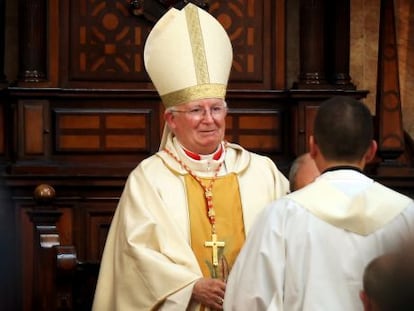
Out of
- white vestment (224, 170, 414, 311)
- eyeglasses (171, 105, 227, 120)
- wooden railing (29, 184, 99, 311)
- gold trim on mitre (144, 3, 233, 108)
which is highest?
gold trim on mitre (144, 3, 233, 108)

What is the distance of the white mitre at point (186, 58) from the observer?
18.8 ft

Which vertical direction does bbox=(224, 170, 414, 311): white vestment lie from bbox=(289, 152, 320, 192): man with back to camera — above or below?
below

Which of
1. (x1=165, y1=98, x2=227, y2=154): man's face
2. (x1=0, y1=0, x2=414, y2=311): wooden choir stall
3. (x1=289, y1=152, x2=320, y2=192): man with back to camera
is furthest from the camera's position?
(x1=0, y1=0, x2=414, y2=311): wooden choir stall

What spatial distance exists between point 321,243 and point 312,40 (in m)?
3.97

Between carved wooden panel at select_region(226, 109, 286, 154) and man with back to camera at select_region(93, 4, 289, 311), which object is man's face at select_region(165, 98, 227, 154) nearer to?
man with back to camera at select_region(93, 4, 289, 311)

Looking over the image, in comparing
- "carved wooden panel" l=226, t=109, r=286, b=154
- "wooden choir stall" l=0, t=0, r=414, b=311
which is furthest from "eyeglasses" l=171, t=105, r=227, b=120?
"carved wooden panel" l=226, t=109, r=286, b=154

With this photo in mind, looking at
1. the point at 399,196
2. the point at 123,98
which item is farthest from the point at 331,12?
the point at 399,196

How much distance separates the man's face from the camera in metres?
5.57

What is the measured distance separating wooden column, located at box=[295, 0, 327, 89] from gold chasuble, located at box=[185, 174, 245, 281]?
7.11 feet

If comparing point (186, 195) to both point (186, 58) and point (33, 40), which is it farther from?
point (33, 40)

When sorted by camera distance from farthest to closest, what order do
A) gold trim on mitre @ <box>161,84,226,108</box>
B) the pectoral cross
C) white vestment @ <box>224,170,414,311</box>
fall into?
gold trim on mitre @ <box>161,84,226,108</box> → the pectoral cross → white vestment @ <box>224,170,414,311</box>

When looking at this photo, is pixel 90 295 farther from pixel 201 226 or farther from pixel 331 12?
pixel 331 12

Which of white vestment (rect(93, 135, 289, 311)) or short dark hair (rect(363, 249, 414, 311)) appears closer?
short dark hair (rect(363, 249, 414, 311))

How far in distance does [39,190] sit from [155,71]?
1.00 m
